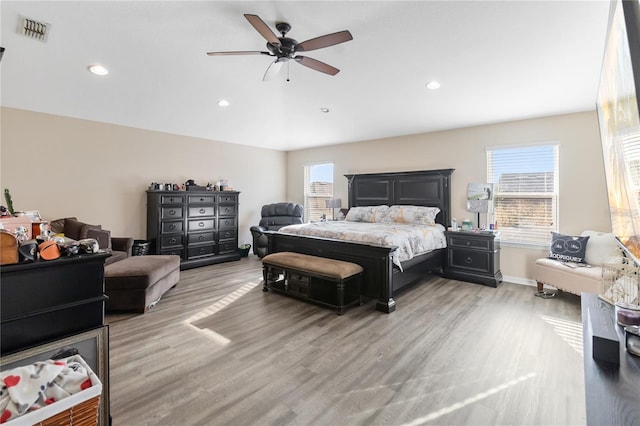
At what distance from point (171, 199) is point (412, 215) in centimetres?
432

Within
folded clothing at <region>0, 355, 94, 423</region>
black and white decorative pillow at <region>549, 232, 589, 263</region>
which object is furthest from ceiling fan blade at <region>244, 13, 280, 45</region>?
black and white decorative pillow at <region>549, 232, 589, 263</region>

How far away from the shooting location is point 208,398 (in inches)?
76.9

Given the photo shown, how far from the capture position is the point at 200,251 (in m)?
5.67

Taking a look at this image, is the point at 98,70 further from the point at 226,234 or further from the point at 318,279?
the point at 226,234

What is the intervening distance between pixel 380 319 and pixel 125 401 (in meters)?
2.36

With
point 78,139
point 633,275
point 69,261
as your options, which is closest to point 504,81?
point 633,275

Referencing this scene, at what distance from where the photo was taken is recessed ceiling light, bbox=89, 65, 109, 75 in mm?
3093

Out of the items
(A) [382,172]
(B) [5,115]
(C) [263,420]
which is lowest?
(C) [263,420]

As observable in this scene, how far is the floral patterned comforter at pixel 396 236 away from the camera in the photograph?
365 cm

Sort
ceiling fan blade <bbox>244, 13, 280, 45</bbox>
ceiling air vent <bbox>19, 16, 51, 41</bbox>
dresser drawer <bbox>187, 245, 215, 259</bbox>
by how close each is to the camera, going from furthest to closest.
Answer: dresser drawer <bbox>187, 245, 215, 259</bbox> → ceiling air vent <bbox>19, 16, 51, 41</bbox> → ceiling fan blade <bbox>244, 13, 280, 45</bbox>

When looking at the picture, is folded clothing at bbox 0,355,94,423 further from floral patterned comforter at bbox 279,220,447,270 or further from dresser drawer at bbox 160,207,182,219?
dresser drawer at bbox 160,207,182,219

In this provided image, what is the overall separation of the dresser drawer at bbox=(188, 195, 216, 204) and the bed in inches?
68.4

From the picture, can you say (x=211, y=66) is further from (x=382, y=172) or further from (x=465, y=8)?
(x=382, y=172)

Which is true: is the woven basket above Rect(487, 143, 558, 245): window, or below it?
below
